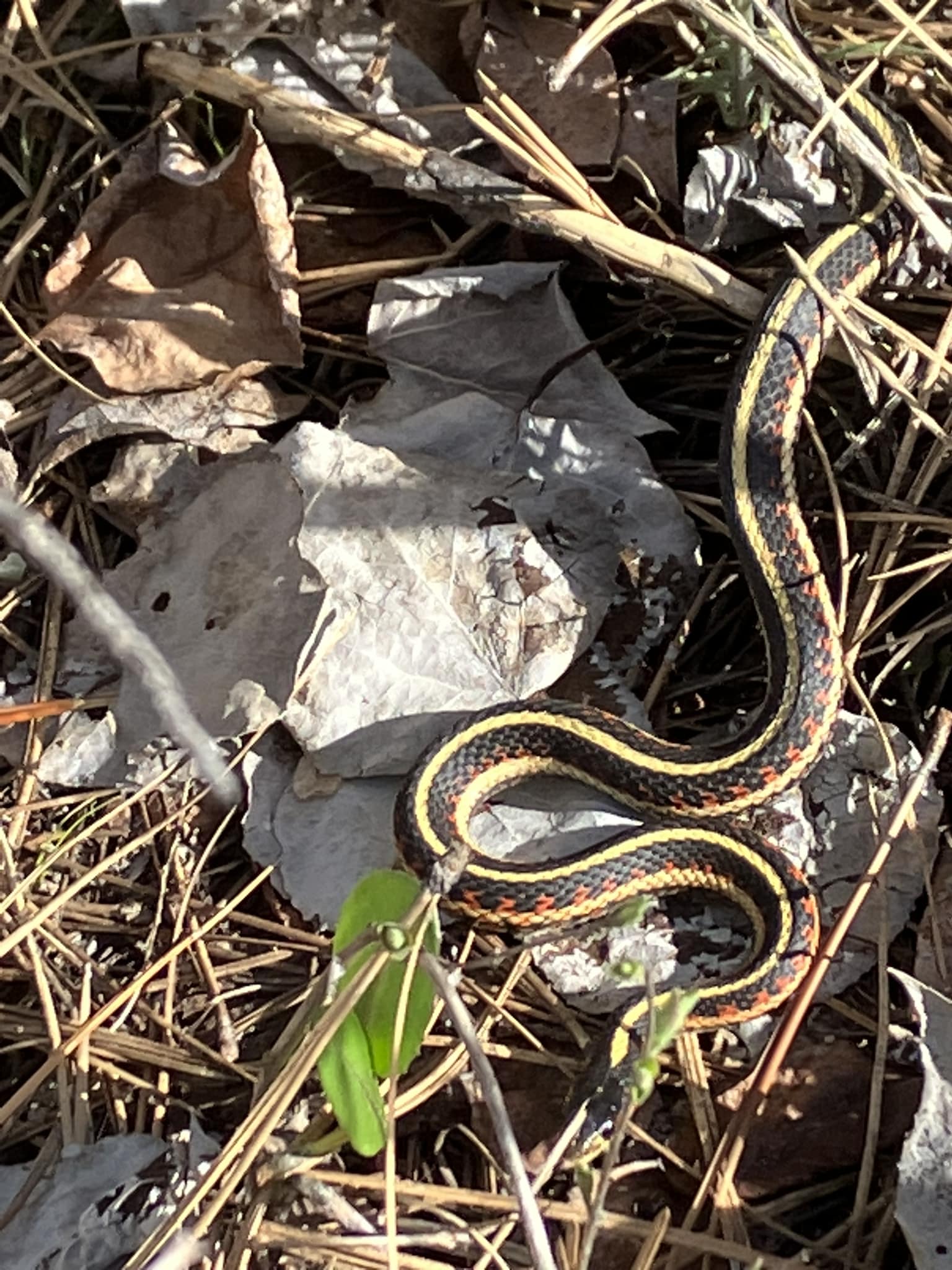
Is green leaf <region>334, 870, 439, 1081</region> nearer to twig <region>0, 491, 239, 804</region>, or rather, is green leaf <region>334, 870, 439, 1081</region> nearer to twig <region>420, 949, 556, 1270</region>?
twig <region>420, 949, 556, 1270</region>

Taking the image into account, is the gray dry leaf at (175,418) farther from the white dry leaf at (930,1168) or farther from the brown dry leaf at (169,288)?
the white dry leaf at (930,1168)

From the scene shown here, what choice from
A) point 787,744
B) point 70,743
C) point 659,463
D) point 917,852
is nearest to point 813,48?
point 659,463

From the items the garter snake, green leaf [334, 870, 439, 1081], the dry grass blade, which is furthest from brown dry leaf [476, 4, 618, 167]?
green leaf [334, 870, 439, 1081]

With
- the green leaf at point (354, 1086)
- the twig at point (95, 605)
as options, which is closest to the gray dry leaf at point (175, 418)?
the green leaf at point (354, 1086)

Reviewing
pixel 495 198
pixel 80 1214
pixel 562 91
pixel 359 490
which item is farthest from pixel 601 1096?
pixel 562 91

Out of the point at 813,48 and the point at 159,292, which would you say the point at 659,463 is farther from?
the point at 159,292
